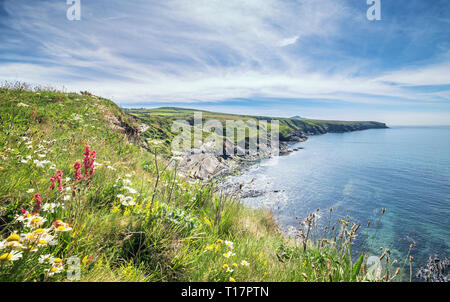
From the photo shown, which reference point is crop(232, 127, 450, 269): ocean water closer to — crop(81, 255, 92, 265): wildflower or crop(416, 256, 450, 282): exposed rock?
crop(416, 256, 450, 282): exposed rock

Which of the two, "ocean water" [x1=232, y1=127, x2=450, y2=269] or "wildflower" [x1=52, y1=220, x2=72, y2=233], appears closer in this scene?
"wildflower" [x1=52, y1=220, x2=72, y2=233]

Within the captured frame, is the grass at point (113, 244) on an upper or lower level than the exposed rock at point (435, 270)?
upper

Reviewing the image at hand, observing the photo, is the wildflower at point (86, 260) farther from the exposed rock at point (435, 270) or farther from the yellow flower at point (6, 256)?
the exposed rock at point (435, 270)

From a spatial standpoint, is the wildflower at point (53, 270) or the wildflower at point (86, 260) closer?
the wildflower at point (53, 270)

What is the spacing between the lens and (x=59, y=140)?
6.12 meters

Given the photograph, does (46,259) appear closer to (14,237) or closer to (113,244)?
(14,237)

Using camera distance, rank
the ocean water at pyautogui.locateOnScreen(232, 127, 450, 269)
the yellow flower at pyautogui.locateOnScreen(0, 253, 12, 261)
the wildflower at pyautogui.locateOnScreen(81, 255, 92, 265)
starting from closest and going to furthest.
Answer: the yellow flower at pyautogui.locateOnScreen(0, 253, 12, 261) < the wildflower at pyautogui.locateOnScreen(81, 255, 92, 265) < the ocean water at pyautogui.locateOnScreen(232, 127, 450, 269)

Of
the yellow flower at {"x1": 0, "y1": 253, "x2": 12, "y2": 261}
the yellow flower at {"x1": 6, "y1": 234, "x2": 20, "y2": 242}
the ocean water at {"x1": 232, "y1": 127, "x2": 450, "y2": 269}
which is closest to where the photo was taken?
the yellow flower at {"x1": 0, "y1": 253, "x2": 12, "y2": 261}

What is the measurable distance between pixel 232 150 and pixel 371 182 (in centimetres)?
3914

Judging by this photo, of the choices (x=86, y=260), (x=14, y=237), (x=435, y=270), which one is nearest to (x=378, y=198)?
(x=435, y=270)

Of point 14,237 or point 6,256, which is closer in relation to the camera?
point 6,256

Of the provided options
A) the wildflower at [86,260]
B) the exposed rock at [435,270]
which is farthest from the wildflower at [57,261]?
the exposed rock at [435,270]

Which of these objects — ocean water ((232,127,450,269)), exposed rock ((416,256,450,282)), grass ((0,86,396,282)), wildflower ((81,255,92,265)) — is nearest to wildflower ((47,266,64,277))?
grass ((0,86,396,282))
